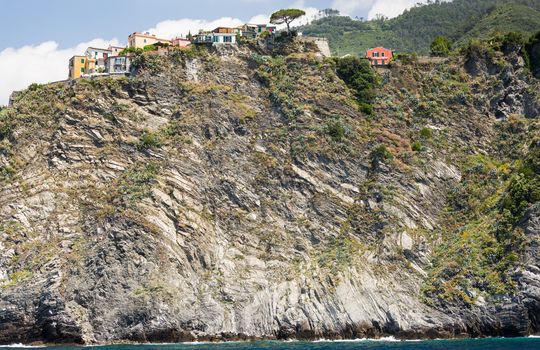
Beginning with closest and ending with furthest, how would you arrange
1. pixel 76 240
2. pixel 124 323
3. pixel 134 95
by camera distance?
pixel 124 323, pixel 76 240, pixel 134 95

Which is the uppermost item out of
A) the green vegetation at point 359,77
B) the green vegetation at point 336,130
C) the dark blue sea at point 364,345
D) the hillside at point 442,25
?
the hillside at point 442,25

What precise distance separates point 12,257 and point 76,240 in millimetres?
6239

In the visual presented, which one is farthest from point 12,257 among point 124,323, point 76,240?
point 124,323

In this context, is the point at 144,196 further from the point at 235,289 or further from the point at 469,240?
the point at 469,240

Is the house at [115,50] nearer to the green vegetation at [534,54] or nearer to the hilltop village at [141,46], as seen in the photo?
the hilltop village at [141,46]

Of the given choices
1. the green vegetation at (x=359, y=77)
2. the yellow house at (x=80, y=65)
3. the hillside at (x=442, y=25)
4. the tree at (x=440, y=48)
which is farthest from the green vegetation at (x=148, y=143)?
the hillside at (x=442, y=25)

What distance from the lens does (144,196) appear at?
7569 cm

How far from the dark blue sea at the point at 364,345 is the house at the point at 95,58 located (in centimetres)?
3861

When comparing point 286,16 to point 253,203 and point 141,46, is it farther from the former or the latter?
point 253,203

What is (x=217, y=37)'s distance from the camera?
91.9 meters

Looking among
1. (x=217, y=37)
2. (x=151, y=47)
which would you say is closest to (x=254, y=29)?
(x=217, y=37)

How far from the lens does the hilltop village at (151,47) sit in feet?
293

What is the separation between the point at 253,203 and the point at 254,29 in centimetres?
2744

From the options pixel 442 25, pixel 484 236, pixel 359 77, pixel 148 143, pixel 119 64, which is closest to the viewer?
pixel 484 236
